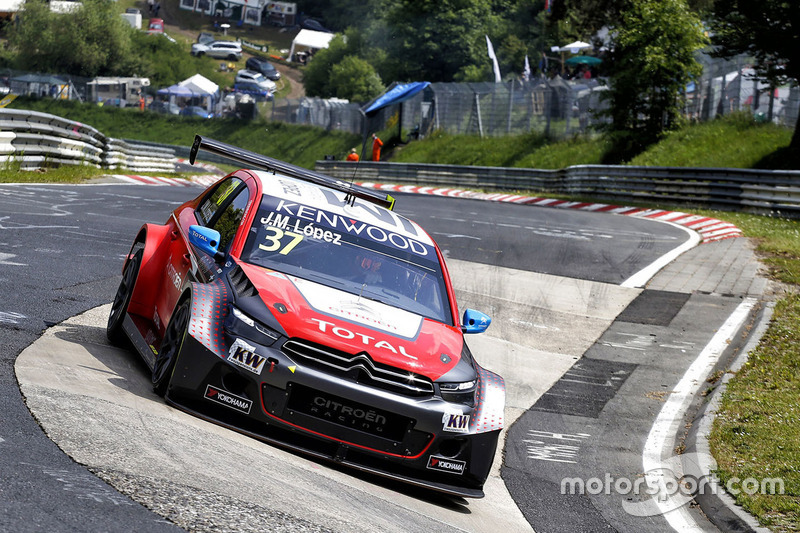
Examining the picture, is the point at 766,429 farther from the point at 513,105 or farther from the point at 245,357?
the point at 513,105

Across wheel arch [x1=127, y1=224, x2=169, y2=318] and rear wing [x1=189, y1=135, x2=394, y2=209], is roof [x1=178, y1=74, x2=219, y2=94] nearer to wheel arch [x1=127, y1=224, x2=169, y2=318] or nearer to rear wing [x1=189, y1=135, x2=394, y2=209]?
rear wing [x1=189, y1=135, x2=394, y2=209]

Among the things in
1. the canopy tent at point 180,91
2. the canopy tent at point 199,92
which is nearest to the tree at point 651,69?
the canopy tent at point 199,92

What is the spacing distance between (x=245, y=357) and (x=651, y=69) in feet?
93.4

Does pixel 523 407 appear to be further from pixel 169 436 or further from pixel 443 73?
pixel 443 73

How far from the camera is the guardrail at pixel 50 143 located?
818 inches

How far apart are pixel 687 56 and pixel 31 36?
72371mm

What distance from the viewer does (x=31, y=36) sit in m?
89.2

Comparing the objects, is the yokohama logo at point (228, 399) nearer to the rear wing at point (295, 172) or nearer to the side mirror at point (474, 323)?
the side mirror at point (474, 323)

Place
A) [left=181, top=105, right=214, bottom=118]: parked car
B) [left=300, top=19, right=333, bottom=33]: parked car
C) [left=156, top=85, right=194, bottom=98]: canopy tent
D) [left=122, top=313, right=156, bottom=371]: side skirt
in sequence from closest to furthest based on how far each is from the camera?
[left=122, top=313, right=156, bottom=371]: side skirt
[left=156, top=85, right=194, bottom=98]: canopy tent
[left=181, top=105, right=214, bottom=118]: parked car
[left=300, top=19, right=333, bottom=33]: parked car

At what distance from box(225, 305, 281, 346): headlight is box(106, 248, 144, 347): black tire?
1.85 m

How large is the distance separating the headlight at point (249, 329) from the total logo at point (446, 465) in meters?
1.18

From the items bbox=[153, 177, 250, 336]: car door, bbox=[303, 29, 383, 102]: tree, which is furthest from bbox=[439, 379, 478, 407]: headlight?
bbox=[303, 29, 383, 102]: tree

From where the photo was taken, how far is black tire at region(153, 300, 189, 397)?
6.02 metres

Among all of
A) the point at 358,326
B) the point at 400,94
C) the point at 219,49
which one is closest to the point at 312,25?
the point at 219,49
